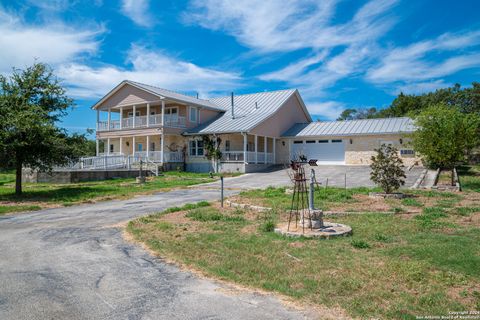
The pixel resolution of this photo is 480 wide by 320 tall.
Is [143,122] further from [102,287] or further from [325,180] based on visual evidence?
[102,287]

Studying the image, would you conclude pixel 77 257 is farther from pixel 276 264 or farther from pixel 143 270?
pixel 276 264

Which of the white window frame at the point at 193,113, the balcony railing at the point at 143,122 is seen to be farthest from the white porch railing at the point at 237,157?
the white window frame at the point at 193,113

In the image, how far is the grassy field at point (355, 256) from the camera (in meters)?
4.32

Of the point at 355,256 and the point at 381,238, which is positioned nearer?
the point at 355,256

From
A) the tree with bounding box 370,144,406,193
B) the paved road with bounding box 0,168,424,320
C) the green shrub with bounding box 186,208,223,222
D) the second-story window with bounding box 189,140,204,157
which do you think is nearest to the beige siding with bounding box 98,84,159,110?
the second-story window with bounding box 189,140,204,157

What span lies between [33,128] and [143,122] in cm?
1864

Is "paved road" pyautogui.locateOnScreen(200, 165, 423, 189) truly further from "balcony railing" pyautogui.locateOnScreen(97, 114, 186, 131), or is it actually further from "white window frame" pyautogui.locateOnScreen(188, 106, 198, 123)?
"white window frame" pyautogui.locateOnScreen(188, 106, 198, 123)

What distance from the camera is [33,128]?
51.7 feet

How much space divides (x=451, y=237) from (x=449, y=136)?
417 inches

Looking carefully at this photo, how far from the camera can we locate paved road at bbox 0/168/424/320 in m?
4.04

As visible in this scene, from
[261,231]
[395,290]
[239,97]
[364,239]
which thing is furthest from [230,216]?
[239,97]

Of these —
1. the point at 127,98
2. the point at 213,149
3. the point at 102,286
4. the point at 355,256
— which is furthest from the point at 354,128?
the point at 102,286

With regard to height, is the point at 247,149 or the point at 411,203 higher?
the point at 247,149

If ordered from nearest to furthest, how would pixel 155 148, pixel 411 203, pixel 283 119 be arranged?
pixel 411 203 → pixel 283 119 → pixel 155 148
